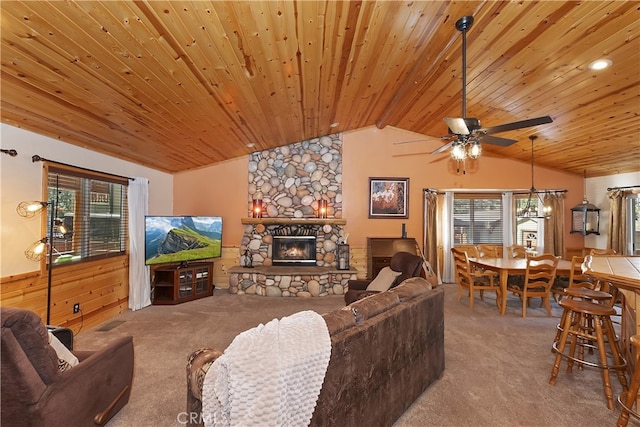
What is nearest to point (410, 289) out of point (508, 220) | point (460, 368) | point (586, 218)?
point (460, 368)

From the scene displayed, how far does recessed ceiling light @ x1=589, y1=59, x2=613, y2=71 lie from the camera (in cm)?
262

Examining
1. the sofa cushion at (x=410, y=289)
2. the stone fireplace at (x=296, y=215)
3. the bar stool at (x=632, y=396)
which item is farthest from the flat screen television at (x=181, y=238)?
the bar stool at (x=632, y=396)

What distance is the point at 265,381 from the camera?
121 centimetres

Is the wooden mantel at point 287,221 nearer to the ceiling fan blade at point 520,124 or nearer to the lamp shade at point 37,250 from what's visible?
the lamp shade at point 37,250

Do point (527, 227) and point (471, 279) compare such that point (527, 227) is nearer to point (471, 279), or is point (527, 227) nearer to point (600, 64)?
point (471, 279)

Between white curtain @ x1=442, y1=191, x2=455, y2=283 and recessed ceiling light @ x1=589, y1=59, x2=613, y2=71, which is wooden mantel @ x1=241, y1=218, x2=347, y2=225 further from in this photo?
recessed ceiling light @ x1=589, y1=59, x2=613, y2=71

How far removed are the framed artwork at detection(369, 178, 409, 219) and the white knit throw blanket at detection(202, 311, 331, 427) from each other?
5006 mm

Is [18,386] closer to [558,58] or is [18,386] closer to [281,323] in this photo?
[281,323]

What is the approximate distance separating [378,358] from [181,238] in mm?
4219

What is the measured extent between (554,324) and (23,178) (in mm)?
6370

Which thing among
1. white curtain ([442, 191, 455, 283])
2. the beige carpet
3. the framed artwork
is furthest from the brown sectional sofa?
white curtain ([442, 191, 455, 283])

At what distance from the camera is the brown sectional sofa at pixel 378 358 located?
1504mm

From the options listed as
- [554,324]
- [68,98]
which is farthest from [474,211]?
[68,98]

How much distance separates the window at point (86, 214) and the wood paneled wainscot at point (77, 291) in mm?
157
